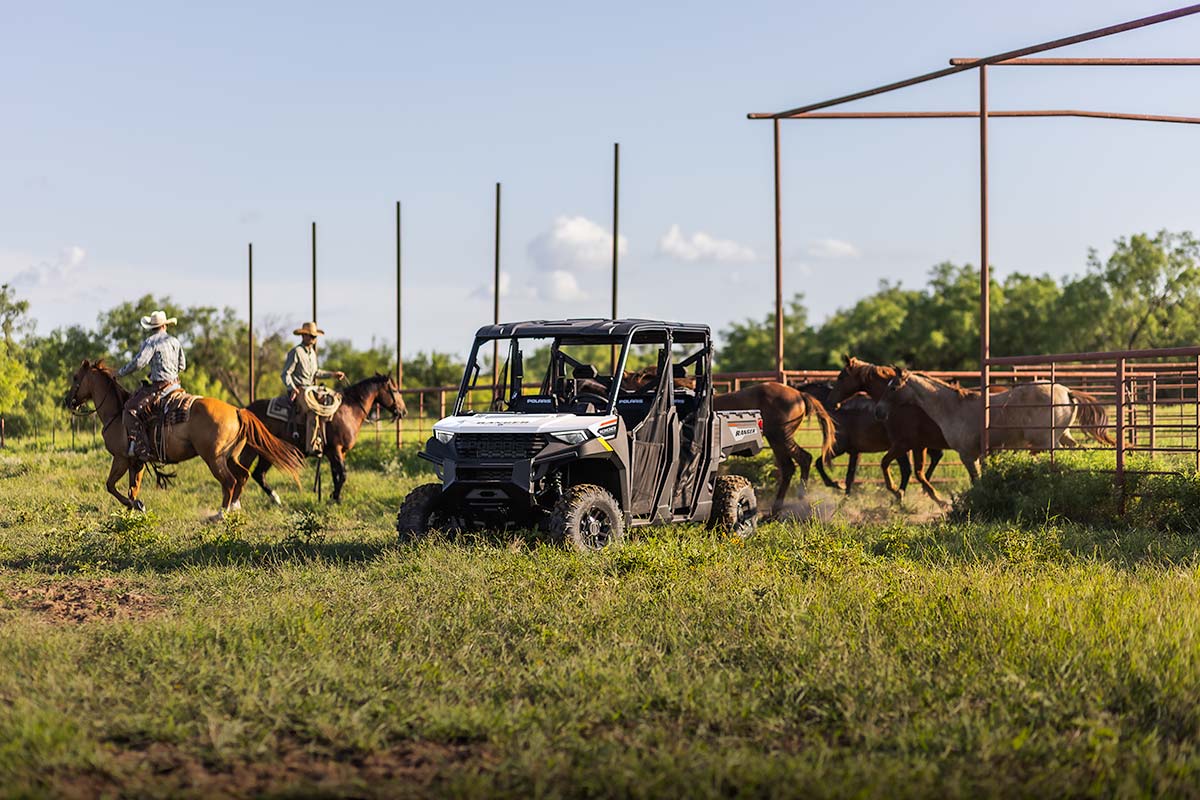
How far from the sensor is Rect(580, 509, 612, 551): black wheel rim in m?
11.6

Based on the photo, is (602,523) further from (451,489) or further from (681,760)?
(681,760)

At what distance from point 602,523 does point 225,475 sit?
23.0 feet

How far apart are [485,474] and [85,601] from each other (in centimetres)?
350

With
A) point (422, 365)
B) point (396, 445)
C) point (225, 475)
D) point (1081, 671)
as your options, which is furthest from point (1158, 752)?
point (422, 365)

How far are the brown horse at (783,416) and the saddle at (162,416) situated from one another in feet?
24.0

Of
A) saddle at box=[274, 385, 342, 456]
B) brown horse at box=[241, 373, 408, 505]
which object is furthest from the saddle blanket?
brown horse at box=[241, 373, 408, 505]

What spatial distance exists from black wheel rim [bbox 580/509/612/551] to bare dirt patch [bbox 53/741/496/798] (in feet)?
17.4

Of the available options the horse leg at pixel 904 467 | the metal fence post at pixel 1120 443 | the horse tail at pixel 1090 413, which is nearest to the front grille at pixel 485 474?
the metal fence post at pixel 1120 443

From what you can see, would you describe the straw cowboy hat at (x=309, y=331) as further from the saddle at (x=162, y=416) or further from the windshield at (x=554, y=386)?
the windshield at (x=554, y=386)

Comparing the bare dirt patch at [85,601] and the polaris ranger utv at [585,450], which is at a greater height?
the polaris ranger utv at [585,450]

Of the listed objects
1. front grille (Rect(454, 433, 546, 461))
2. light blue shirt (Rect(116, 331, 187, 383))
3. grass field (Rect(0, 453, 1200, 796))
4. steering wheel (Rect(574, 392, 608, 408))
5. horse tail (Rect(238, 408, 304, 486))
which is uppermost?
light blue shirt (Rect(116, 331, 187, 383))

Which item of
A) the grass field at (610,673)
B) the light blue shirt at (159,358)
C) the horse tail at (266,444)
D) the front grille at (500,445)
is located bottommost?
the grass field at (610,673)

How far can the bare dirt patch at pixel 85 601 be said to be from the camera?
9.66 m

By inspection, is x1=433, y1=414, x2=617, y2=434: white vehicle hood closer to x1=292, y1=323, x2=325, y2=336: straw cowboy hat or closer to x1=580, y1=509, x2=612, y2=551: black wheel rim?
x1=580, y1=509, x2=612, y2=551: black wheel rim
